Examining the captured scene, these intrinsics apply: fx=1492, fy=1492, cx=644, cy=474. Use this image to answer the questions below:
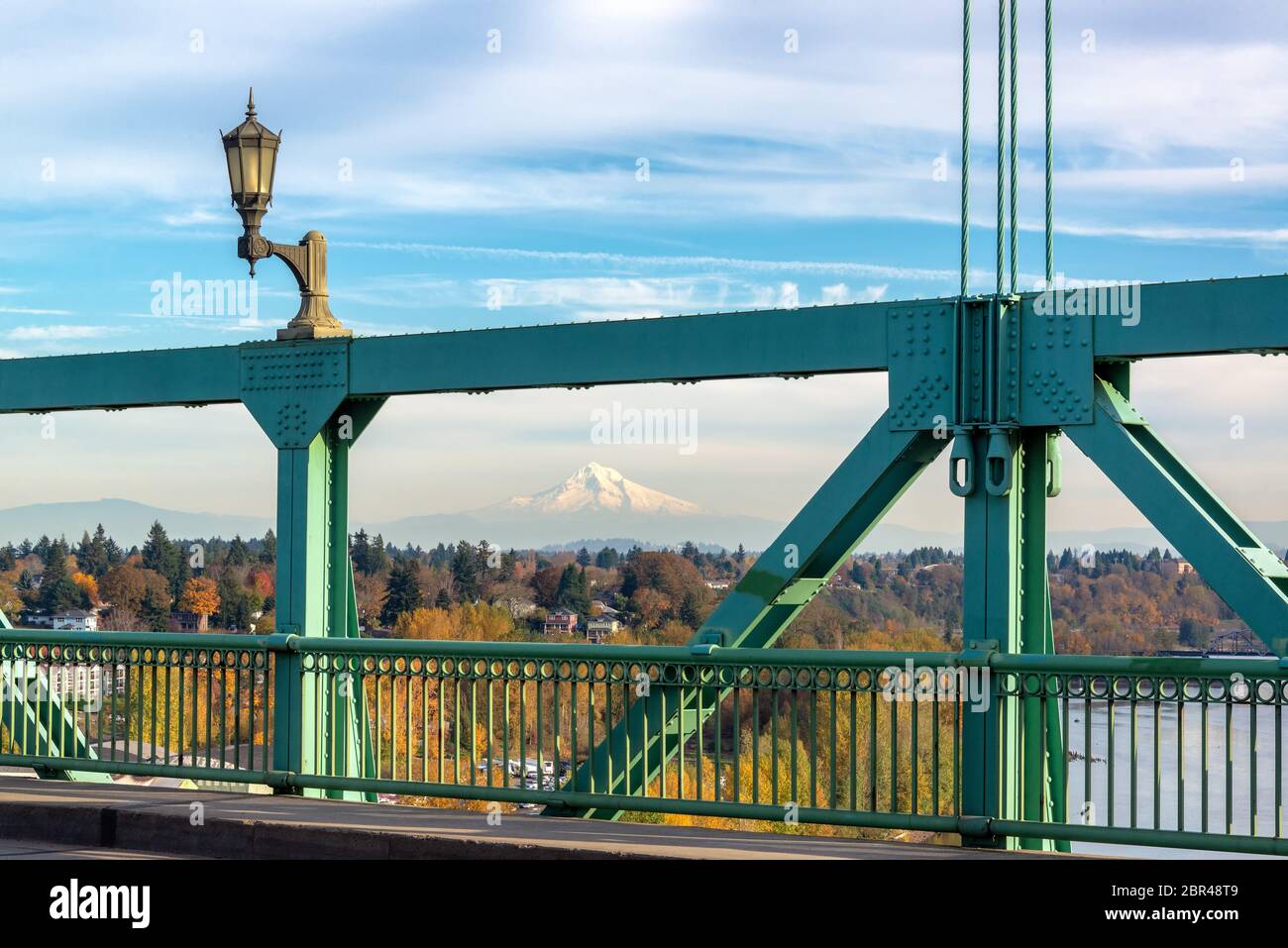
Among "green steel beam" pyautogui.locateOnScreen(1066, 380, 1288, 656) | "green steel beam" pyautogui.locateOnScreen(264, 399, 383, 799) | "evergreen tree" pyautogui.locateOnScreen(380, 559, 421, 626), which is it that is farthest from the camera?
"evergreen tree" pyautogui.locateOnScreen(380, 559, 421, 626)

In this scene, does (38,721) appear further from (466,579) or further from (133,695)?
(466,579)

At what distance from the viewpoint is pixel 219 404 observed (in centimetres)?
1106

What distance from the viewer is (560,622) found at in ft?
63.5

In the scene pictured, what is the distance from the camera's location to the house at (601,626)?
54.1 feet

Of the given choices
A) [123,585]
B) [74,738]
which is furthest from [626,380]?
[123,585]

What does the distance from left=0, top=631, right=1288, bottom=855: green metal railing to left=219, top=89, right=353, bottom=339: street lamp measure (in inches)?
92.3

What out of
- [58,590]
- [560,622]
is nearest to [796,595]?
[560,622]

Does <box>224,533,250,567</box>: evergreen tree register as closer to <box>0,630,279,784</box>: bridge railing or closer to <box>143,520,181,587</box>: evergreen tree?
<box>143,520,181,587</box>: evergreen tree

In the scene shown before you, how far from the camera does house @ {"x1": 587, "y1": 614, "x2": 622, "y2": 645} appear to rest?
16.5 meters

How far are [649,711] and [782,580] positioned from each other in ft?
3.64

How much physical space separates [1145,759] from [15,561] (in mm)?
42025

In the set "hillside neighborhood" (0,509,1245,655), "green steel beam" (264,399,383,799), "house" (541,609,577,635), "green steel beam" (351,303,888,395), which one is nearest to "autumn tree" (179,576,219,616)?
"hillside neighborhood" (0,509,1245,655)

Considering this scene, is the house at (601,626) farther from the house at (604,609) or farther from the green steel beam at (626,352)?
the green steel beam at (626,352)
